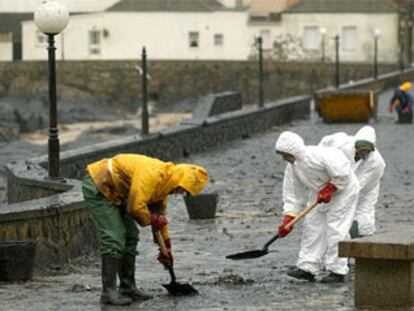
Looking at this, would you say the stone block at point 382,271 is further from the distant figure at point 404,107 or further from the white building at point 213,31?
the white building at point 213,31

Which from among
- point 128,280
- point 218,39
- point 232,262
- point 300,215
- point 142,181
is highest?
point 142,181

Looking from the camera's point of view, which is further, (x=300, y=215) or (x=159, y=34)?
(x=159, y=34)

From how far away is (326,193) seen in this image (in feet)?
50.1

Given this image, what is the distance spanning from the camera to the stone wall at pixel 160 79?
89.9m

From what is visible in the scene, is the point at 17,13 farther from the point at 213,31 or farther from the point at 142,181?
the point at 142,181

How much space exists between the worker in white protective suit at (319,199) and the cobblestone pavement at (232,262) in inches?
8.2

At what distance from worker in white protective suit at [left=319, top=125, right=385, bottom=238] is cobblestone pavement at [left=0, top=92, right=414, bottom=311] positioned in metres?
0.83

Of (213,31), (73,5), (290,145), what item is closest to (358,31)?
(213,31)

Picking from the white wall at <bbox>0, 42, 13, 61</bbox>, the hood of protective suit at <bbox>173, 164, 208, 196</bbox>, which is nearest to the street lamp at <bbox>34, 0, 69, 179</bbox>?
the hood of protective suit at <bbox>173, 164, 208, 196</bbox>

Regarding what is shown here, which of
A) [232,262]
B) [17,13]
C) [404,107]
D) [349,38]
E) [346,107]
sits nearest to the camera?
[232,262]

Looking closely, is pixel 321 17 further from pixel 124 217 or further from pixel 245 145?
pixel 124 217

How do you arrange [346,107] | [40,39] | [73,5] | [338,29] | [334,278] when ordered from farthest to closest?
1. [73,5]
2. [40,39]
3. [338,29]
4. [346,107]
5. [334,278]

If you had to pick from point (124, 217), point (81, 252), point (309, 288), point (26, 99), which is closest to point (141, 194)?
point (124, 217)

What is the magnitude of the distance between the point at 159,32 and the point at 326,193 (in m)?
81.8
